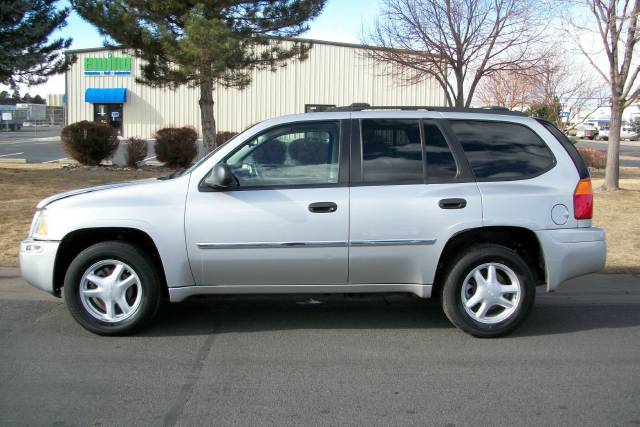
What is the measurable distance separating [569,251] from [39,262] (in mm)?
4266

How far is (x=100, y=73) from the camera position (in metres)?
39.9

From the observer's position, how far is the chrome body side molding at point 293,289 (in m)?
4.98

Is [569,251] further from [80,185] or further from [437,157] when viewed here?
[80,185]

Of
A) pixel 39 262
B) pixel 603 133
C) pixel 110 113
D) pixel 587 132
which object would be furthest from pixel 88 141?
pixel 603 133

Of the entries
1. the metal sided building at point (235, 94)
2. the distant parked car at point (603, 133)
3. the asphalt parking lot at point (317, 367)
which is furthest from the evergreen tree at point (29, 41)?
the distant parked car at point (603, 133)

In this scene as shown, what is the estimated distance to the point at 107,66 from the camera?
3975 centimetres

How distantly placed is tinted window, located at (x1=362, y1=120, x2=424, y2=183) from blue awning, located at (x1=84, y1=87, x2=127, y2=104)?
1481 inches

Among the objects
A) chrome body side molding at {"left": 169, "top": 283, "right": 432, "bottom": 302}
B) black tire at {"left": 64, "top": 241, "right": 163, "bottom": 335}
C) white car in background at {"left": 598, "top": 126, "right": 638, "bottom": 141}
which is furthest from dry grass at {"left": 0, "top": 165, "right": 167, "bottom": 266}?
white car in background at {"left": 598, "top": 126, "right": 638, "bottom": 141}

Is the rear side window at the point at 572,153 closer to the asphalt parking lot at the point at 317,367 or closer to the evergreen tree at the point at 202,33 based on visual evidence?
the asphalt parking lot at the point at 317,367

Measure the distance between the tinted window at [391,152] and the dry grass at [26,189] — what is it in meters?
4.76

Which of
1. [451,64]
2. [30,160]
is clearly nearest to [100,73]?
[30,160]

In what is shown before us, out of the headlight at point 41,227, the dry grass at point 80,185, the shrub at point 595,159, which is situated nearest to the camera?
the headlight at point 41,227

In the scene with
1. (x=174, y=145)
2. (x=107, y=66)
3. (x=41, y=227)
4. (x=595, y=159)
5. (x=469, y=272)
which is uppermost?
(x=107, y=66)

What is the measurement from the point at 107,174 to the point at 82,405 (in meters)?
12.9
